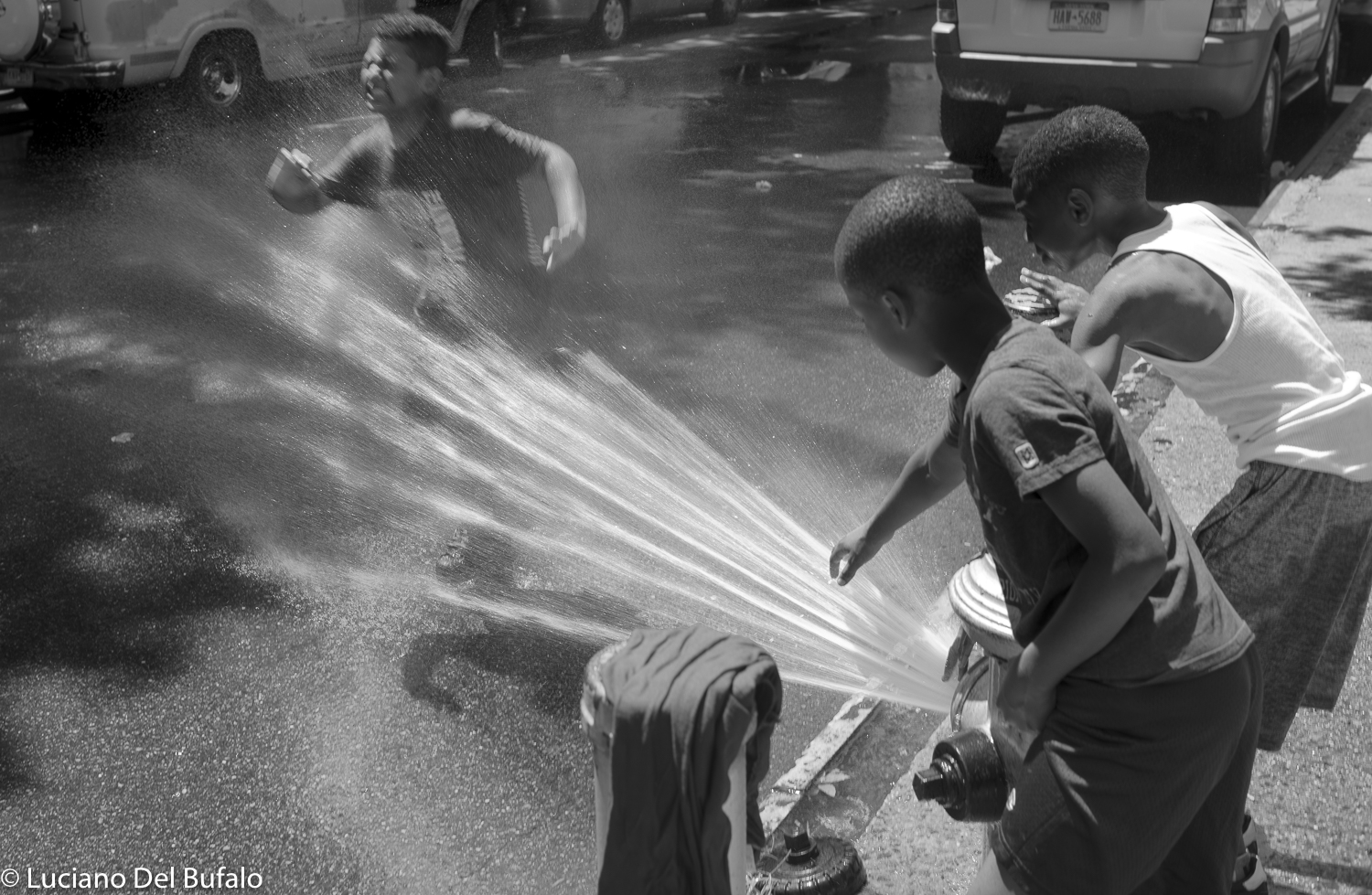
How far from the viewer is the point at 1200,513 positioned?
4.59 m

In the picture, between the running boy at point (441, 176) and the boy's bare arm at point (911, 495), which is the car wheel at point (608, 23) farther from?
the boy's bare arm at point (911, 495)

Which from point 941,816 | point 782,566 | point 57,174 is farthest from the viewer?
point 57,174

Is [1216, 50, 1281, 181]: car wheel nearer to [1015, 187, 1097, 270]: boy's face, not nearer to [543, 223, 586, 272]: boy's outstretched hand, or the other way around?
[543, 223, 586, 272]: boy's outstretched hand

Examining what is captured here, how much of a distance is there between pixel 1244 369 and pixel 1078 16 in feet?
23.0

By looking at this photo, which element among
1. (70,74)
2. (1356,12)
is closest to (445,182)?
(70,74)

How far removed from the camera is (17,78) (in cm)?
1129

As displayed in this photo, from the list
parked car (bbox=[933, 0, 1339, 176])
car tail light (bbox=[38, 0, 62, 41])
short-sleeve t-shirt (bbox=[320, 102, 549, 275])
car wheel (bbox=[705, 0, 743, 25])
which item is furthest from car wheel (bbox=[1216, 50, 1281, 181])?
car wheel (bbox=[705, 0, 743, 25])

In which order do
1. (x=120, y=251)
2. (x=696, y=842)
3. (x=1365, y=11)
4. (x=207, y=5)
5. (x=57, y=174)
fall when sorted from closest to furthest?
(x=696, y=842) < (x=120, y=251) < (x=57, y=174) < (x=207, y=5) < (x=1365, y=11)

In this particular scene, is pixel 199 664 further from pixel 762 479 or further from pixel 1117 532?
pixel 1117 532

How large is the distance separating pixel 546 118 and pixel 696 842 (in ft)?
36.6

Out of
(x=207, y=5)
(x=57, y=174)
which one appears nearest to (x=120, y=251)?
(x=57, y=174)

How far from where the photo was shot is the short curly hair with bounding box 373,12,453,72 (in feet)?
14.2

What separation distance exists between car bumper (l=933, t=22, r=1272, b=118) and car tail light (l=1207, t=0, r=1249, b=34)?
0.05 meters

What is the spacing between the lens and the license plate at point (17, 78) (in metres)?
11.2
